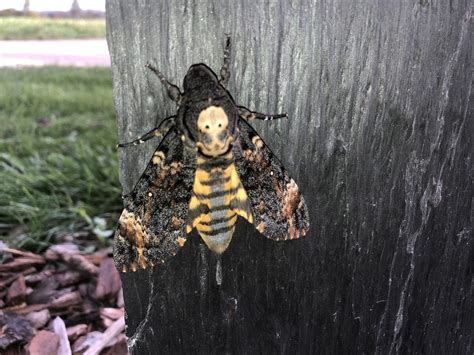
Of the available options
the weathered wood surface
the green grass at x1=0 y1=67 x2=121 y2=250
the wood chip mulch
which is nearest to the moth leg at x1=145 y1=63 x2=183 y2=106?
the weathered wood surface

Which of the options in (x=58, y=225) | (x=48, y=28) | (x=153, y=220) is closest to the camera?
(x=153, y=220)

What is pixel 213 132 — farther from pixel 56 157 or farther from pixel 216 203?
pixel 56 157

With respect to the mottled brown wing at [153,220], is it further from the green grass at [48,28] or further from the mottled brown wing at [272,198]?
the green grass at [48,28]

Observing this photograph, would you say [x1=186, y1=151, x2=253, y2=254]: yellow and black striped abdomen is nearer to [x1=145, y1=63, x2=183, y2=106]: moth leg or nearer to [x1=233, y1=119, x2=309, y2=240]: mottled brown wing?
[x1=233, y1=119, x2=309, y2=240]: mottled brown wing

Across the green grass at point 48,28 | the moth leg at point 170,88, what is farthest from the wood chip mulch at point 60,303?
the green grass at point 48,28

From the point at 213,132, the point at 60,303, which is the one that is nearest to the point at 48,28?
Answer: the point at 60,303

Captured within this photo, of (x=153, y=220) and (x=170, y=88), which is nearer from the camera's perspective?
(x=170, y=88)
